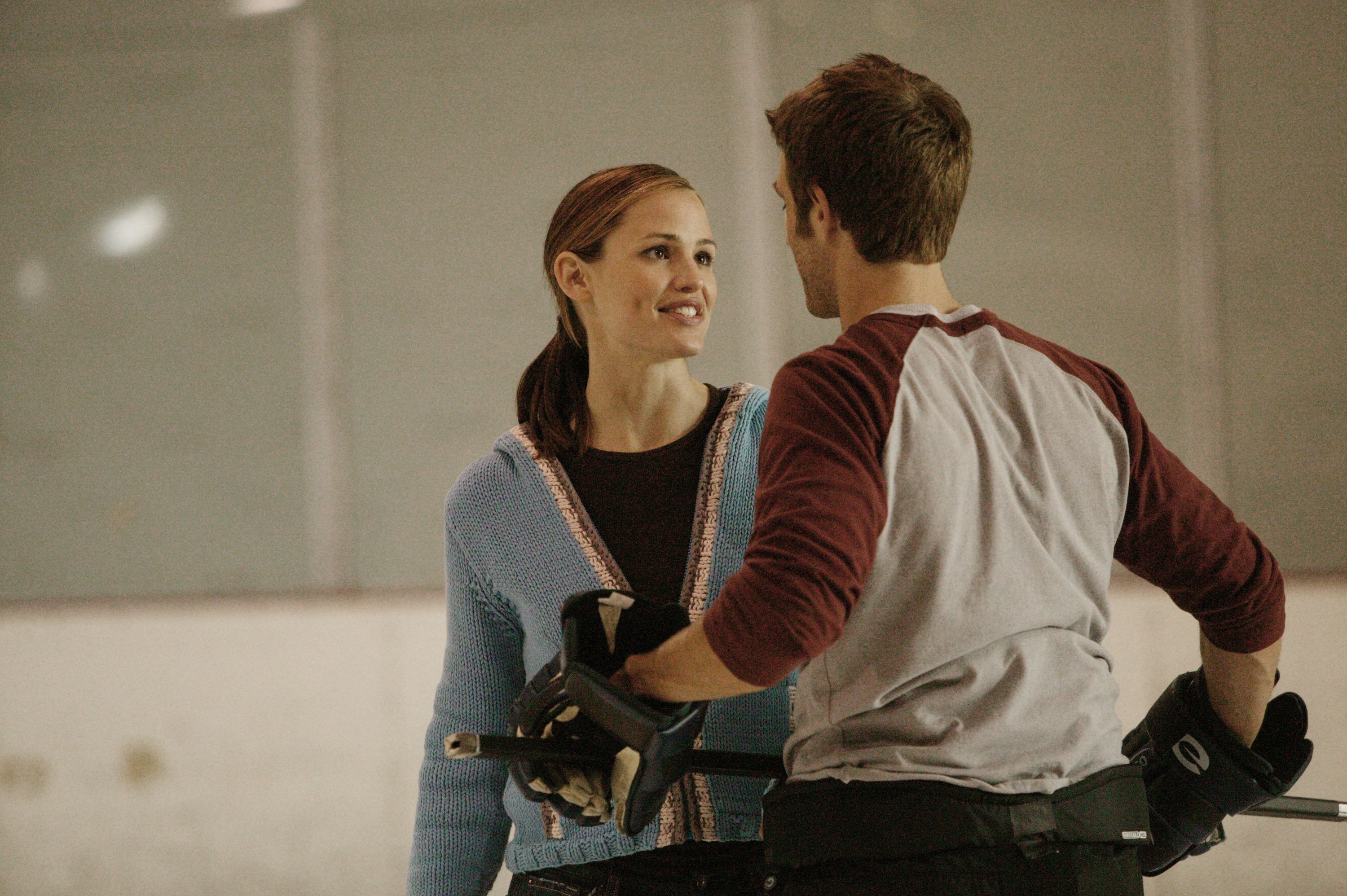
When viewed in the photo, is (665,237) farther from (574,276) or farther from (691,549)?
(691,549)

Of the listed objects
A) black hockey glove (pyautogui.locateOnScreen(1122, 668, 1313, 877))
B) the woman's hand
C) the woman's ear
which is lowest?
black hockey glove (pyautogui.locateOnScreen(1122, 668, 1313, 877))

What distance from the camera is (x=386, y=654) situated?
3949mm

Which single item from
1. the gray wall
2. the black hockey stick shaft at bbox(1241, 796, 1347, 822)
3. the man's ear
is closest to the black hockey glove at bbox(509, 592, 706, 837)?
the man's ear

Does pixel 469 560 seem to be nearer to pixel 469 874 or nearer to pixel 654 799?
pixel 469 874

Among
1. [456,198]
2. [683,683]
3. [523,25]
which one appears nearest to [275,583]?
[456,198]

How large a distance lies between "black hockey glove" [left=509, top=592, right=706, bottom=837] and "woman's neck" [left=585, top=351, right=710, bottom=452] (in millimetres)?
517

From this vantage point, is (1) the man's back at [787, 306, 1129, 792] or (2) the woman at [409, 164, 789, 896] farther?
(2) the woman at [409, 164, 789, 896]

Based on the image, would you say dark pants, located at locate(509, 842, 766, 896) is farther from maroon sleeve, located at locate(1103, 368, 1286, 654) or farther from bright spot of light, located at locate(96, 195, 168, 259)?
bright spot of light, located at locate(96, 195, 168, 259)

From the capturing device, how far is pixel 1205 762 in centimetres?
158

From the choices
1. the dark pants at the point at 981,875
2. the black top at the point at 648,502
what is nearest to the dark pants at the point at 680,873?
the black top at the point at 648,502

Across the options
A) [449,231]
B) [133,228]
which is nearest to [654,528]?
[449,231]

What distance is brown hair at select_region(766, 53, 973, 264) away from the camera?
1.26 metres

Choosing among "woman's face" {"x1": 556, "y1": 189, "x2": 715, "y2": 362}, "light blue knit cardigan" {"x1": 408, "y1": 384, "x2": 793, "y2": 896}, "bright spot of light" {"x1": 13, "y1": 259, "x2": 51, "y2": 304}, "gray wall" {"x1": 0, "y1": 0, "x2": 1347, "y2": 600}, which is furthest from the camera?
"bright spot of light" {"x1": 13, "y1": 259, "x2": 51, "y2": 304}

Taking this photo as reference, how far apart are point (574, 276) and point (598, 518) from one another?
1.24ft
